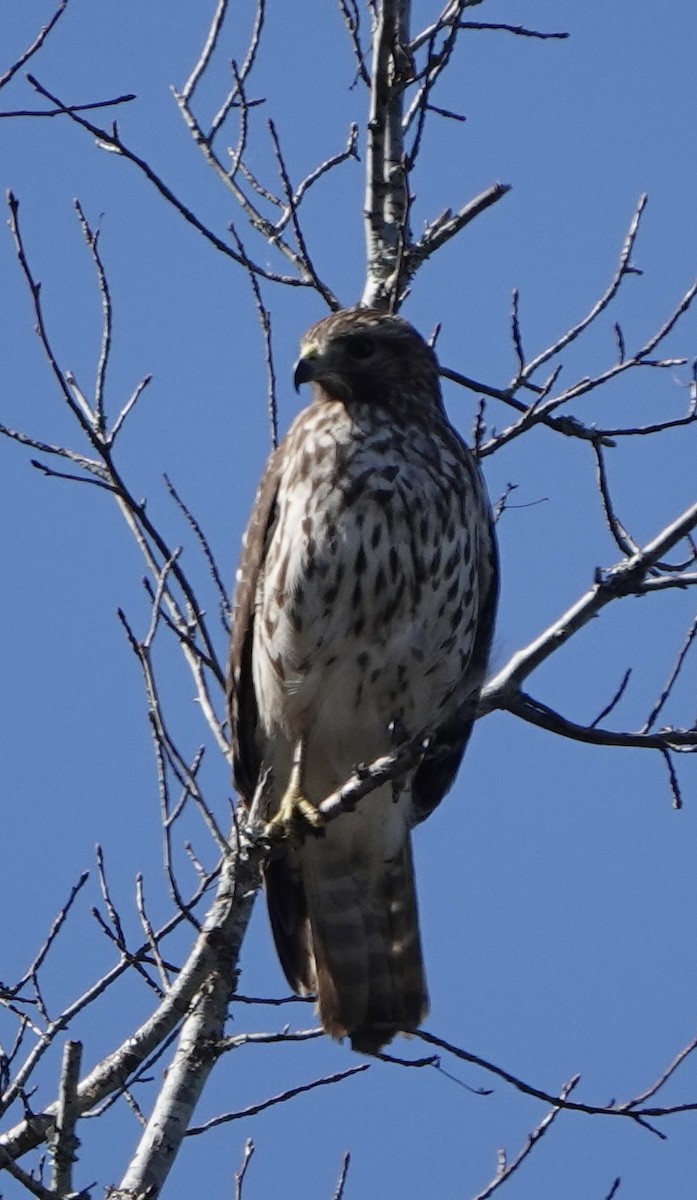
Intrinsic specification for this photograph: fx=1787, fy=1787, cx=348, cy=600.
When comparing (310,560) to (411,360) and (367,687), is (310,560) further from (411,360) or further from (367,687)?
(411,360)

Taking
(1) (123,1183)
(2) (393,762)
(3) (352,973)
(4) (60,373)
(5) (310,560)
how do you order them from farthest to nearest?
(3) (352,973) < (5) (310,560) < (4) (60,373) < (2) (393,762) < (1) (123,1183)

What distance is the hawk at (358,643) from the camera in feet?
15.1

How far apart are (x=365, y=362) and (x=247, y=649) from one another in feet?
2.82

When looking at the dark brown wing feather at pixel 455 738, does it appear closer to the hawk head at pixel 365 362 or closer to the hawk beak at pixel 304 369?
the hawk head at pixel 365 362

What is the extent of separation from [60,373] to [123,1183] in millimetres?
1826

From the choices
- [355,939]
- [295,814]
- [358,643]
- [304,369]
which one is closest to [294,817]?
[295,814]

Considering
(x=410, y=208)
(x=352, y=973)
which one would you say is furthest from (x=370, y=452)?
(x=352, y=973)

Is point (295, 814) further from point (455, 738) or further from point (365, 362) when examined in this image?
point (365, 362)

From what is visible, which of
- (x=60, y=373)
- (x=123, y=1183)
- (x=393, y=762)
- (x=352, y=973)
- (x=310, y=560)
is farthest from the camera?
(x=352, y=973)

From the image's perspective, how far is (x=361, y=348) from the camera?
194 inches

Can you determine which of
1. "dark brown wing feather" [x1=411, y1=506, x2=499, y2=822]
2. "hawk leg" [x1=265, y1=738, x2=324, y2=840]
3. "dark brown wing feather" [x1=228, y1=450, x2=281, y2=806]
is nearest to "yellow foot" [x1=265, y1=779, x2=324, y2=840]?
"hawk leg" [x1=265, y1=738, x2=324, y2=840]

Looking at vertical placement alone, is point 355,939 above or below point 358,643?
below

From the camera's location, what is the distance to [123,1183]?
363 centimetres

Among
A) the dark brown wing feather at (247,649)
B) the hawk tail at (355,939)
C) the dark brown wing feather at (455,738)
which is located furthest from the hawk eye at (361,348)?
the hawk tail at (355,939)
